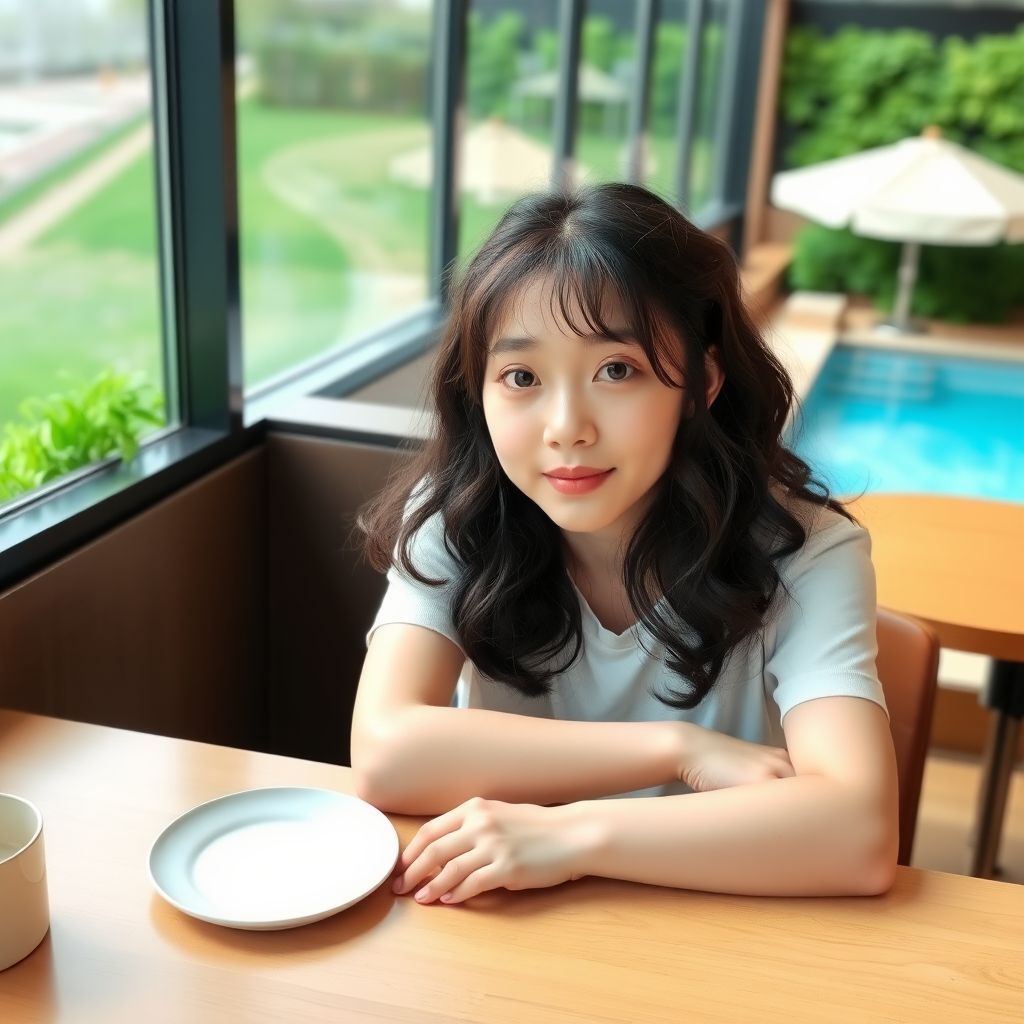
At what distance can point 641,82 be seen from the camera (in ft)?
17.8

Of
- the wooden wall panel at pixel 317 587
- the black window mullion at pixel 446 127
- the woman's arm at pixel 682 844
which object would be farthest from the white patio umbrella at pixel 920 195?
the woman's arm at pixel 682 844

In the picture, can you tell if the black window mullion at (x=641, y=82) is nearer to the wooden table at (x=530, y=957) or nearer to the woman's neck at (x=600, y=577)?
the woman's neck at (x=600, y=577)

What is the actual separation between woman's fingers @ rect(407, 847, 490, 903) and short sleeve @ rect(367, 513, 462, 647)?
30cm

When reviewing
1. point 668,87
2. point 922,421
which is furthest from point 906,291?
point 668,87

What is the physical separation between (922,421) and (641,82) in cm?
211

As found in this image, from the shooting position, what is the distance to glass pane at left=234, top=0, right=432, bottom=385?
275 cm

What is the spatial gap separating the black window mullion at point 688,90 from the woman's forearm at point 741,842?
18.5ft

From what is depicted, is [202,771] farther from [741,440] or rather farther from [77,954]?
[741,440]

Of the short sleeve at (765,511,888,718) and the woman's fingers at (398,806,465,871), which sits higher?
the short sleeve at (765,511,888,718)

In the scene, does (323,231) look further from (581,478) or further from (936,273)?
(936,273)

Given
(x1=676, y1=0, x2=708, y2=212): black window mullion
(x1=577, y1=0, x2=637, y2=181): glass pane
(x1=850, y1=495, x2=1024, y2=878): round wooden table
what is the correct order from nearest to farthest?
1. (x1=850, y1=495, x2=1024, y2=878): round wooden table
2. (x1=577, y1=0, x2=637, y2=181): glass pane
3. (x1=676, y1=0, x2=708, y2=212): black window mullion

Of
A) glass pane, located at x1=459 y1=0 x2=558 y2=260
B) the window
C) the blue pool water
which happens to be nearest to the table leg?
glass pane, located at x1=459 y1=0 x2=558 y2=260

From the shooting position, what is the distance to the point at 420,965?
2.53ft

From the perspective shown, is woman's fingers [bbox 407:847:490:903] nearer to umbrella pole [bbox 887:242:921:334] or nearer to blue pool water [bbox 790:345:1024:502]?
blue pool water [bbox 790:345:1024:502]
